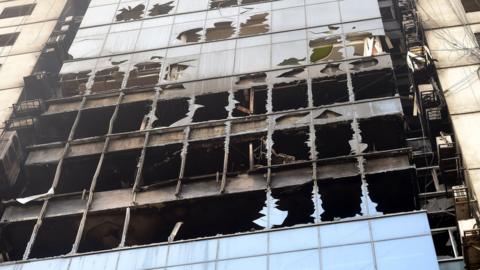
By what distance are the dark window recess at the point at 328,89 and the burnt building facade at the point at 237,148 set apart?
0.22ft

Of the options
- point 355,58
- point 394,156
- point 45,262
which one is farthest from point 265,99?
point 45,262

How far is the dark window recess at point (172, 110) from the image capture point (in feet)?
108

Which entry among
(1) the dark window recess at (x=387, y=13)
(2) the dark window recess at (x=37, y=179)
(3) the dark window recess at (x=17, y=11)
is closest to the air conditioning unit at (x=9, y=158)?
(2) the dark window recess at (x=37, y=179)

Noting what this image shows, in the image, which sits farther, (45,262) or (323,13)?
(323,13)

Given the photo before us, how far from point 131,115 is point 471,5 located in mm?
19964

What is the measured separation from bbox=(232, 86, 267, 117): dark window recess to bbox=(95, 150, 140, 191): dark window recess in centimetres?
527

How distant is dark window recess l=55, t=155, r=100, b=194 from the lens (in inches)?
1224

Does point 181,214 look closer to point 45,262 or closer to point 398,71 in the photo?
point 45,262

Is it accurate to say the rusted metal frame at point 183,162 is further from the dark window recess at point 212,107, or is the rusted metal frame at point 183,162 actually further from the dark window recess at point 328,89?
the dark window recess at point 328,89

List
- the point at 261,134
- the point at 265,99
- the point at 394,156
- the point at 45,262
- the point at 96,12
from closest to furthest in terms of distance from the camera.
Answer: the point at 45,262 < the point at 394,156 < the point at 261,134 < the point at 265,99 < the point at 96,12

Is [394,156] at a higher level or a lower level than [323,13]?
lower

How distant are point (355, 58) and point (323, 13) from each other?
15.1 ft

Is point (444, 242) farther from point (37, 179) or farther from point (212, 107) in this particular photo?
point (37, 179)

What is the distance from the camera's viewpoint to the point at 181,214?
1094 inches
